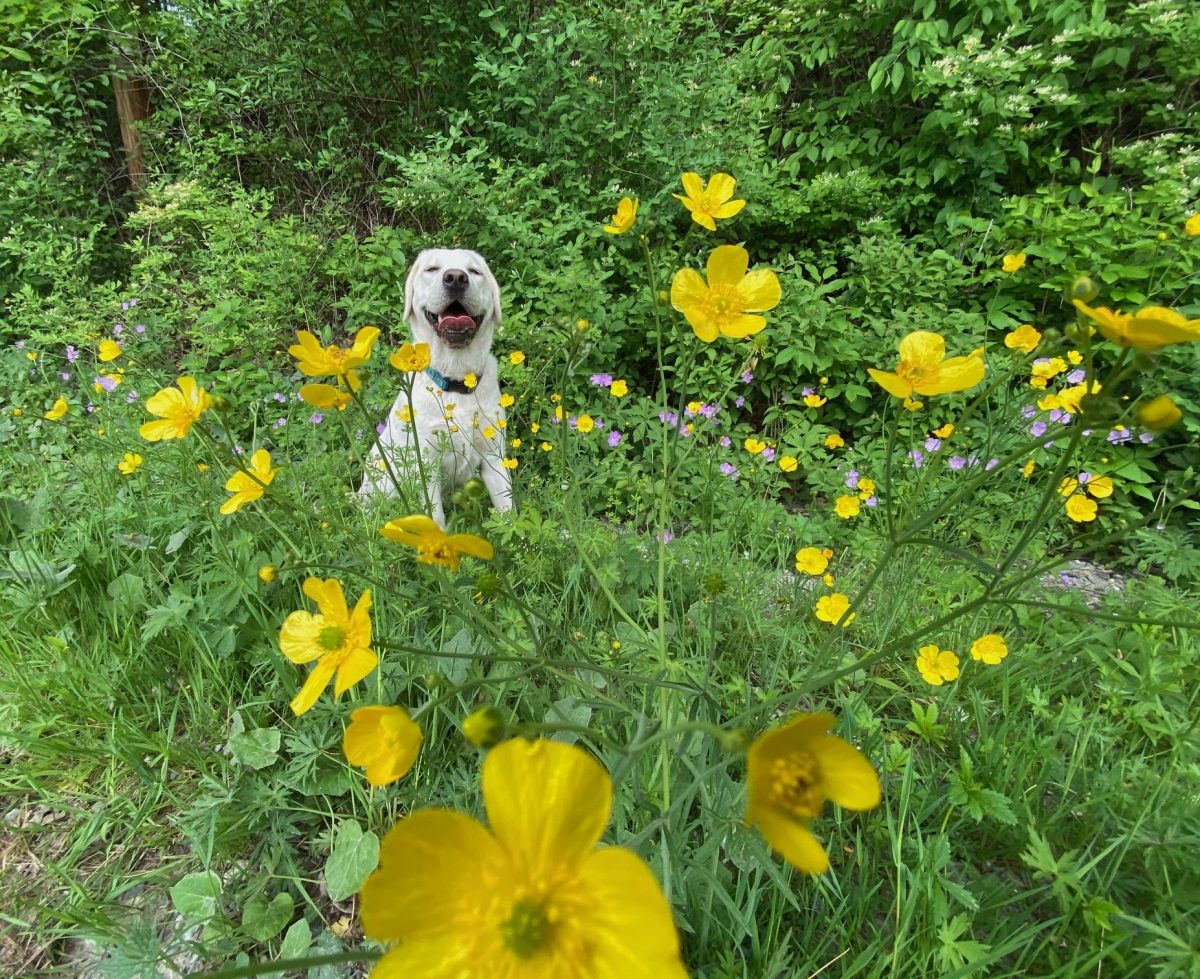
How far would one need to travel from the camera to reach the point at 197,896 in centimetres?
134

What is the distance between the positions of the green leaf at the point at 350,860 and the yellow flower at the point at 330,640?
62 centimetres

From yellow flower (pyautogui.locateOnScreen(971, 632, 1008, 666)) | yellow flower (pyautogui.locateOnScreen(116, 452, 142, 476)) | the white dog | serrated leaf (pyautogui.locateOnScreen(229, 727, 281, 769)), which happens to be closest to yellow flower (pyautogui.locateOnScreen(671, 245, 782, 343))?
yellow flower (pyautogui.locateOnScreen(971, 632, 1008, 666))

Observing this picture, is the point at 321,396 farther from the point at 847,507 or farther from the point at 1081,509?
the point at 1081,509

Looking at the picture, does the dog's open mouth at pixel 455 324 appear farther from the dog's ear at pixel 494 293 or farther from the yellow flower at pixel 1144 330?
the yellow flower at pixel 1144 330

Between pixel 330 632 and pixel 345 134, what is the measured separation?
593cm

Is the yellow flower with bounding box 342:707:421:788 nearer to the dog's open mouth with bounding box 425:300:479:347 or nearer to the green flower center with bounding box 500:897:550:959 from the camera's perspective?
the green flower center with bounding box 500:897:550:959

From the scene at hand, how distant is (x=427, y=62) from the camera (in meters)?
4.93

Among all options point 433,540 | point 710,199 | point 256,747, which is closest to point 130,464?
point 256,747

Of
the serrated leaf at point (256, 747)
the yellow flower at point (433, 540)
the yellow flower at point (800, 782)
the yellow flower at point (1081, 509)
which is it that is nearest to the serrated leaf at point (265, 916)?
the serrated leaf at point (256, 747)

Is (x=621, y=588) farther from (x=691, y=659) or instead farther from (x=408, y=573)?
(x=408, y=573)

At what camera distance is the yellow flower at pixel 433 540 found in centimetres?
81

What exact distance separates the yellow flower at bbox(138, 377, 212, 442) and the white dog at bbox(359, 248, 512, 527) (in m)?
1.30

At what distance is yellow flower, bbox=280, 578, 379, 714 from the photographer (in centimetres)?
90

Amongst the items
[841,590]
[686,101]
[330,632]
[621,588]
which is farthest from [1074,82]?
[330,632]
